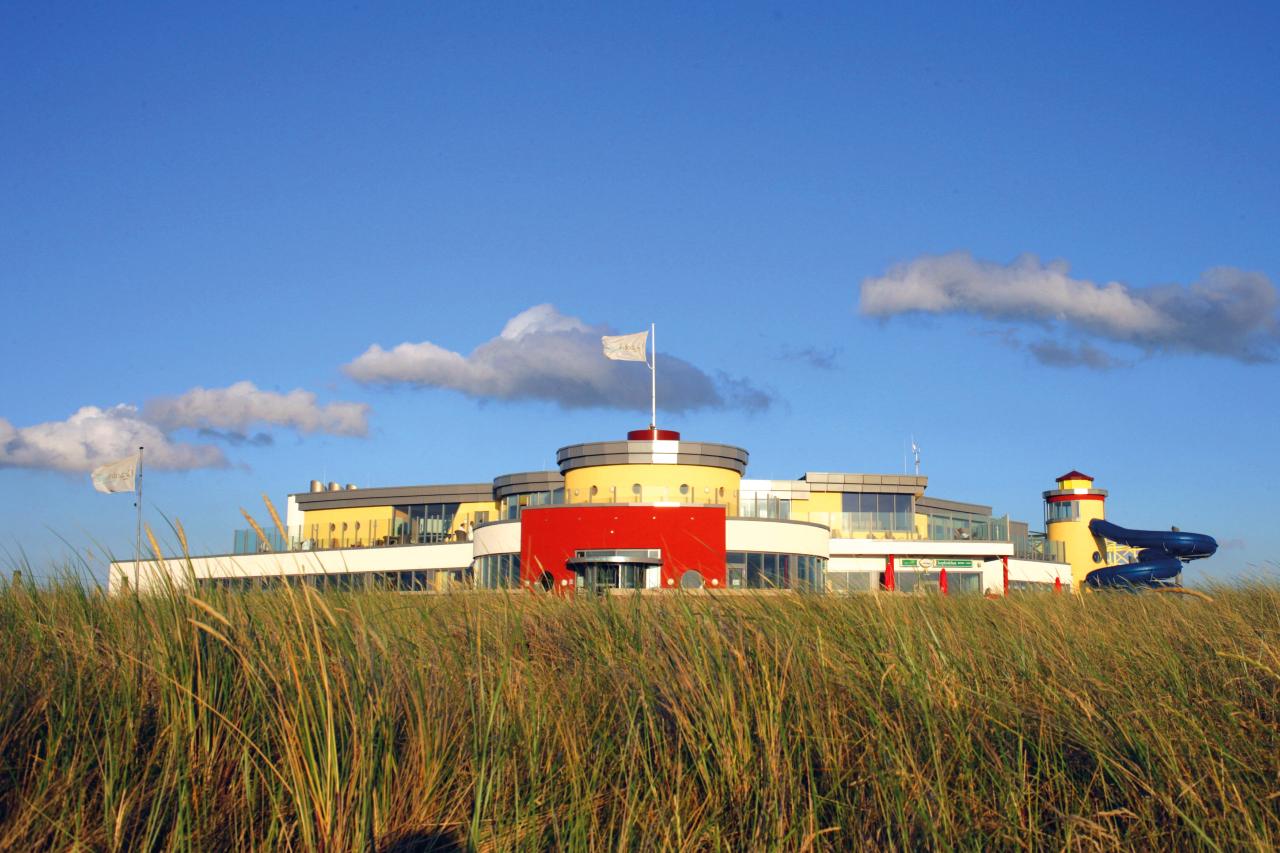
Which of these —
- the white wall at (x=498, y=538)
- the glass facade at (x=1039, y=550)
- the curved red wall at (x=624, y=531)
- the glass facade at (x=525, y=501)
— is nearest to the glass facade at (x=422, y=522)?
the glass facade at (x=525, y=501)

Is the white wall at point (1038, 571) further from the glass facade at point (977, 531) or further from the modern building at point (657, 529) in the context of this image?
the glass facade at point (977, 531)

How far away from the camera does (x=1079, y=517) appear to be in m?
49.6

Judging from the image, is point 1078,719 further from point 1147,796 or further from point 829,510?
point 829,510

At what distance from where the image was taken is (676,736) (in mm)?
5758

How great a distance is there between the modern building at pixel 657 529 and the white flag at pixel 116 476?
3396 millimetres

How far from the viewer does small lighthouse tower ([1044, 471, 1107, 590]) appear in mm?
49406

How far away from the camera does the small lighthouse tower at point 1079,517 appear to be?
49406 mm

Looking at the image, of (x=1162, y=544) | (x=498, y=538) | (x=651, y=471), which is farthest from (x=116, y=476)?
(x=1162, y=544)

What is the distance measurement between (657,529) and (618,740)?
2541 cm

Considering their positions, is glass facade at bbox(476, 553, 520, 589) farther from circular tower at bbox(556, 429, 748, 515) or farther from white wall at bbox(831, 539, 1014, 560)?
white wall at bbox(831, 539, 1014, 560)

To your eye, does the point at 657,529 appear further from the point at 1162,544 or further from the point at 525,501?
the point at 1162,544

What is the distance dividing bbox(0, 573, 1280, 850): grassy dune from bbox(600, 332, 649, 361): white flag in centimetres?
3155

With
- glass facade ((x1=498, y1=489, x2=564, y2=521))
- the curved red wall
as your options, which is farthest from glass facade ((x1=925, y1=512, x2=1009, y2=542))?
glass facade ((x1=498, y1=489, x2=564, y2=521))

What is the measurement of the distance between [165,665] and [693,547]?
26.4m
